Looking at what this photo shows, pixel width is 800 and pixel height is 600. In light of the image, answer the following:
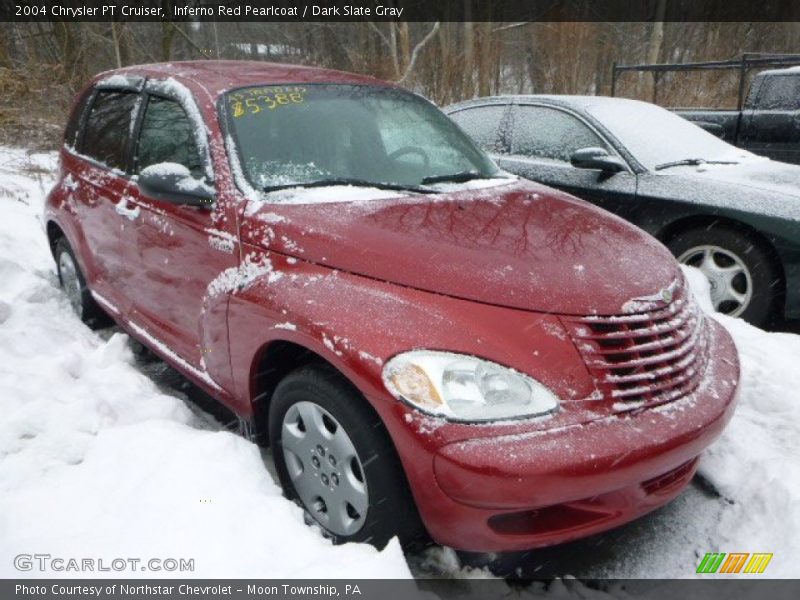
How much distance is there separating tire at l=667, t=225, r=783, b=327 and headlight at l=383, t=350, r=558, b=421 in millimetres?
2930

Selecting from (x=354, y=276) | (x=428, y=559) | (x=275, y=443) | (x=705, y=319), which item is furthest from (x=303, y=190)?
(x=705, y=319)

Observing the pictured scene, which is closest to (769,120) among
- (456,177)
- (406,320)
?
(456,177)

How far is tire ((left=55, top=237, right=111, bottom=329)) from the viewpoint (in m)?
4.26

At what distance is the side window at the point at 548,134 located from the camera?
4.98m

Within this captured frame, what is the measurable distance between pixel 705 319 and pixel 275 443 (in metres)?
1.92

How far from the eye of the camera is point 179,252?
293cm

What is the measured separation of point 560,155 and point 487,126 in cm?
82

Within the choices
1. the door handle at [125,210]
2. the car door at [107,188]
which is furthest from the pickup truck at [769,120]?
the door handle at [125,210]

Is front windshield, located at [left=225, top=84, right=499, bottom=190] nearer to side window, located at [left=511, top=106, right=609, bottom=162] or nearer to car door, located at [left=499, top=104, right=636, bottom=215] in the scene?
car door, located at [left=499, top=104, right=636, bottom=215]

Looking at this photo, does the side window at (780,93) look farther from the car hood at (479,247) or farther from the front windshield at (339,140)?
the car hood at (479,247)

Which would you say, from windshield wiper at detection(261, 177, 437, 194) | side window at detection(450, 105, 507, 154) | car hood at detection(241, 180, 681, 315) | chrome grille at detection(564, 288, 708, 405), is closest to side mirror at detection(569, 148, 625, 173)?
side window at detection(450, 105, 507, 154)

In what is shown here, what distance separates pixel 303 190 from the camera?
8.83ft

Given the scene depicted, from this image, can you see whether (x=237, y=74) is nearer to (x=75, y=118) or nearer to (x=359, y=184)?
(x=359, y=184)
